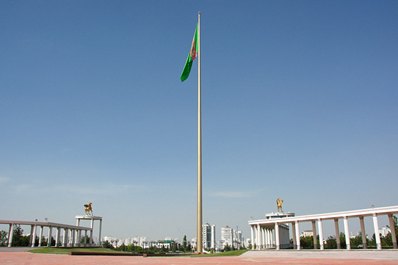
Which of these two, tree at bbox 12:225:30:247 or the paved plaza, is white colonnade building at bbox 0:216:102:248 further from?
the paved plaza

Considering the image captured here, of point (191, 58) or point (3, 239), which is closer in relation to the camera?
point (191, 58)

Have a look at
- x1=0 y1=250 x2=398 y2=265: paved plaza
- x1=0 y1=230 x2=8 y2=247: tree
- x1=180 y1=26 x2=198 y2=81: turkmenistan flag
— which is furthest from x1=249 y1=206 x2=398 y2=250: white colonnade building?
x1=0 y1=230 x2=8 y2=247: tree

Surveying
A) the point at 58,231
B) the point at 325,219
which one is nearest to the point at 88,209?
the point at 58,231

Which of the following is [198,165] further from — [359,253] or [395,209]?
[395,209]

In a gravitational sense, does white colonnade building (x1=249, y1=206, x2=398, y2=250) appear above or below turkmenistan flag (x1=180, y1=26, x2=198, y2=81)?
below

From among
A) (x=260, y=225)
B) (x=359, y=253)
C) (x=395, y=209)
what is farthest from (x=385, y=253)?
(x=260, y=225)

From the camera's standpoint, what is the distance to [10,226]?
48625 millimetres

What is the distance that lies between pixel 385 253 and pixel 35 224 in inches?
1849

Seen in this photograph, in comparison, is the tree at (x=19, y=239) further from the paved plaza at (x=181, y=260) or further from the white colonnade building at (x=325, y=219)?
the paved plaza at (x=181, y=260)

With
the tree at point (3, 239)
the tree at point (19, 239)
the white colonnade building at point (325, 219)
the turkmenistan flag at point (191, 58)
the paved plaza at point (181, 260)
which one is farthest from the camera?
the tree at point (19, 239)

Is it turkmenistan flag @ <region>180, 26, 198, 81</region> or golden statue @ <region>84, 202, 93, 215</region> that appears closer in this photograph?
turkmenistan flag @ <region>180, 26, 198, 81</region>

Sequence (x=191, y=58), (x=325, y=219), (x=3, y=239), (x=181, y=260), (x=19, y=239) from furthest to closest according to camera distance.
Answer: (x=19, y=239), (x=3, y=239), (x=325, y=219), (x=191, y=58), (x=181, y=260)

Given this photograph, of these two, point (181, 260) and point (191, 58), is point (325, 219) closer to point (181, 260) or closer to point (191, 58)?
point (191, 58)

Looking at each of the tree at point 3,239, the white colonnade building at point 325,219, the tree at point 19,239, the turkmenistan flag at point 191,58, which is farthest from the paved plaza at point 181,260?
the tree at point 19,239
